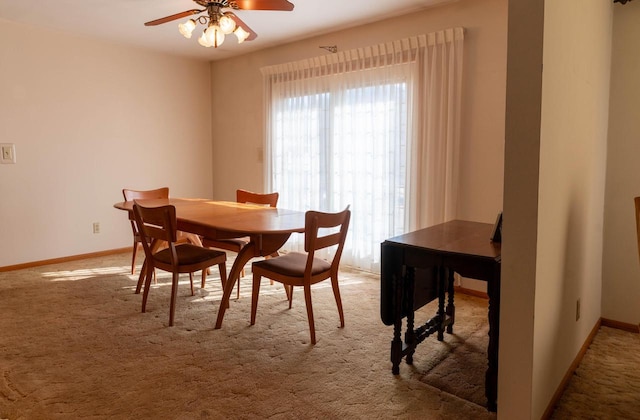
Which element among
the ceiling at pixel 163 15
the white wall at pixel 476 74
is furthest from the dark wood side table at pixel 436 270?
the ceiling at pixel 163 15

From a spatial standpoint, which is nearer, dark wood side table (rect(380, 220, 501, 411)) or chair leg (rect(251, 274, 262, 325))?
dark wood side table (rect(380, 220, 501, 411))

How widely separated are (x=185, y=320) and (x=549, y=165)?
2348 millimetres

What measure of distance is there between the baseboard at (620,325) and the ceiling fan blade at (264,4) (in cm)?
281

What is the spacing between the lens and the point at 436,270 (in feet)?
8.32

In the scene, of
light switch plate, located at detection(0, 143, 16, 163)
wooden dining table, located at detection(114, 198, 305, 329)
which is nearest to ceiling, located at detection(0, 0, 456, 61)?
light switch plate, located at detection(0, 143, 16, 163)

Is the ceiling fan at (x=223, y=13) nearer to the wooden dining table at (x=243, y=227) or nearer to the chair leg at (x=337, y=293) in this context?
the wooden dining table at (x=243, y=227)

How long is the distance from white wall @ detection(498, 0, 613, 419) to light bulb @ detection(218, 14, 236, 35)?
177 cm

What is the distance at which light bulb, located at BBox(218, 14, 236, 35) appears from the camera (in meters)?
2.71

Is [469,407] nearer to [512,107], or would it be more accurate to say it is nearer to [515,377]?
[515,377]

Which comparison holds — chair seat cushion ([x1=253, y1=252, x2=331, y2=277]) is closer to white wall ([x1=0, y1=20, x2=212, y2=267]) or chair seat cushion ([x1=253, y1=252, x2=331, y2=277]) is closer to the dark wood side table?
the dark wood side table

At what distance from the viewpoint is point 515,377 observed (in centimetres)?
165

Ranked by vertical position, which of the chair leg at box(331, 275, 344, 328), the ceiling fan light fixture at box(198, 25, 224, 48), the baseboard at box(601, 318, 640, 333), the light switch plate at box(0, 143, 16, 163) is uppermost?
the ceiling fan light fixture at box(198, 25, 224, 48)

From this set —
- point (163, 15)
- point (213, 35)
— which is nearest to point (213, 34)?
point (213, 35)

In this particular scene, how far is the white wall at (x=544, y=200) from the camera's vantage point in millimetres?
1528
